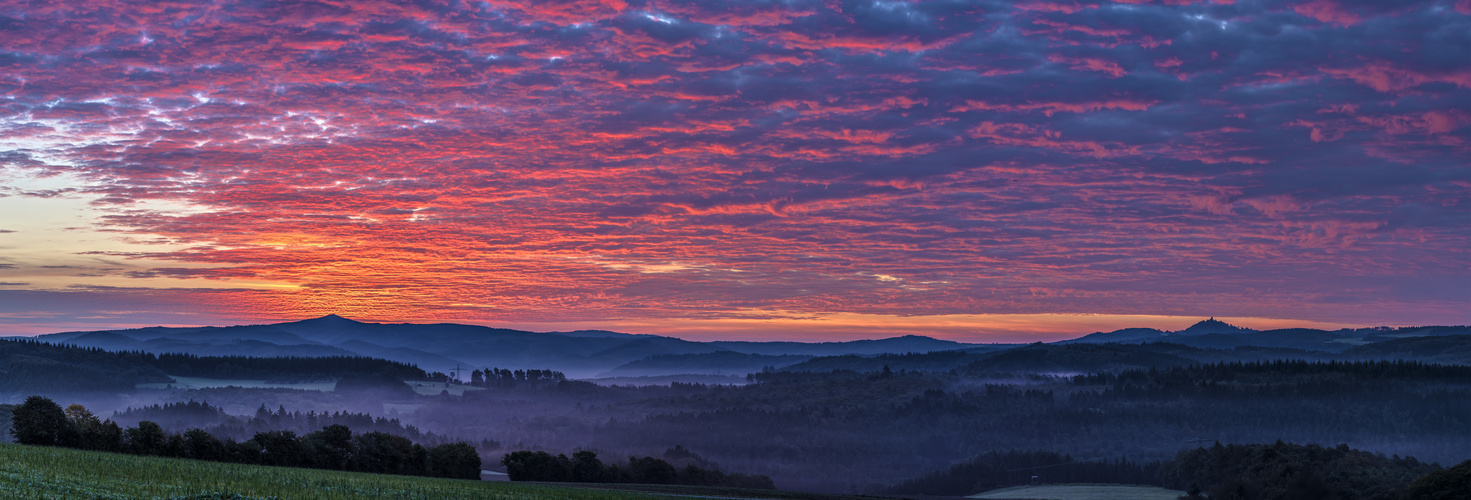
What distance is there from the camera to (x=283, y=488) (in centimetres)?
4219

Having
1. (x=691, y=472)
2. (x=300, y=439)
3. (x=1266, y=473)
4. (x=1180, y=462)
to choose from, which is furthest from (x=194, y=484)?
(x=1180, y=462)

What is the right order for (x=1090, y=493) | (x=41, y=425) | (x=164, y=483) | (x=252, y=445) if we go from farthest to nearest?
1. (x=1090, y=493)
2. (x=252, y=445)
3. (x=41, y=425)
4. (x=164, y=483)

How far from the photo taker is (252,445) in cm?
8100

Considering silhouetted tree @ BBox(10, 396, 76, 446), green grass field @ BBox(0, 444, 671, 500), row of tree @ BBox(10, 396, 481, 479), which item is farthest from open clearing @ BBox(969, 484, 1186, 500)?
silhouetted tree @ BBox(10, 396, 76, 446)

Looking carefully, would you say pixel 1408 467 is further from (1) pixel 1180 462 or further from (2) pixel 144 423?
(2) pixel 144 423

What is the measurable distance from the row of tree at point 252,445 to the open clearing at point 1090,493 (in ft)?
270

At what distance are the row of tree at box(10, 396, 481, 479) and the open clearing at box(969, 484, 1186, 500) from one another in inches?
3239

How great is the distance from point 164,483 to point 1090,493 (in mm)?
153390

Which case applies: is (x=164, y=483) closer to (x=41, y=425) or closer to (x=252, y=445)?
(x=41, y=425)

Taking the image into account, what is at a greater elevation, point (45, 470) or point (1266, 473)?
point (45, 470)

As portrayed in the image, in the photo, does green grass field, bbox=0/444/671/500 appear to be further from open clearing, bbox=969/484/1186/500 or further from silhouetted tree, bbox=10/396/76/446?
open clearing, bbox=969/484/1186/500

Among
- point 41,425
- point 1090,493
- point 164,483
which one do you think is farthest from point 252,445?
point 1090,493

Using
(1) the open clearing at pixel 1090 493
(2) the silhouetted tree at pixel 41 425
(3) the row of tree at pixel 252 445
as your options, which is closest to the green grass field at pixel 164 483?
(2) the silhouetted tree at pixel 41 425

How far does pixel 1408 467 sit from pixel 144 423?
480ft
